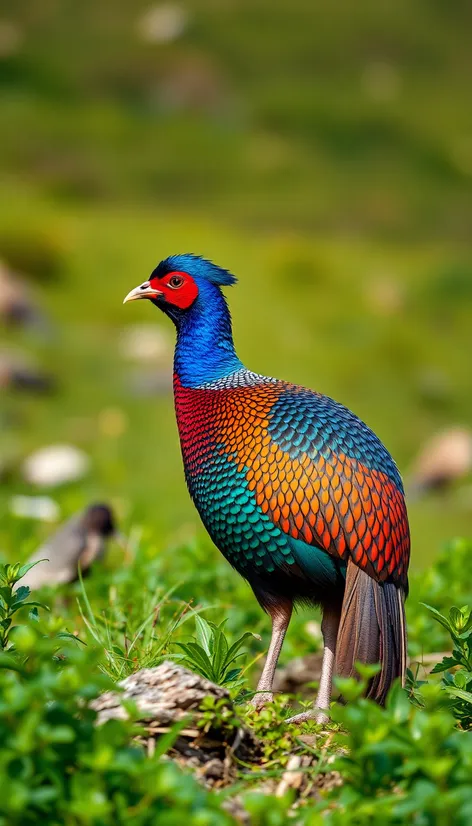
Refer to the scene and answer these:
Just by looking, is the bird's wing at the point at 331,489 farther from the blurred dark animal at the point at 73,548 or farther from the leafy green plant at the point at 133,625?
the blurred dark animal at the point at 73,548

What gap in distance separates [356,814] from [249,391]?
7.86ft

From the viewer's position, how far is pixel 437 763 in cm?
282

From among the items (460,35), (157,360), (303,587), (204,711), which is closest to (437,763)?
(204,711)

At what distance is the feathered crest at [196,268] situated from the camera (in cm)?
529

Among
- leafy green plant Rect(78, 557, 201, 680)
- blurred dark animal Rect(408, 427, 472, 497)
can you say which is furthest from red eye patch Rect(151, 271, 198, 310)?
blurred dark animal Rect(408, 427, 472, 497)

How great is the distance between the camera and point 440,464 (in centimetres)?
1330

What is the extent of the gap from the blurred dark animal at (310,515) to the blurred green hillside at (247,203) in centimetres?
291

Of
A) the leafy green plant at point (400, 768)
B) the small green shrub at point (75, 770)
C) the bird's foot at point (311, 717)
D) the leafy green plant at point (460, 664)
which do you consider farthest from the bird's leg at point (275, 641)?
the small green shrub at point (75, 770)

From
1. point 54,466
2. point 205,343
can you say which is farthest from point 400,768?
point 54,466

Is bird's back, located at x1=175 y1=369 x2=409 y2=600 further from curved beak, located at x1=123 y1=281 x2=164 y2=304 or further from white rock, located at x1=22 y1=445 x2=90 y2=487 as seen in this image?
white rock, located at x1=22 y1=445 x2=90 y2=487

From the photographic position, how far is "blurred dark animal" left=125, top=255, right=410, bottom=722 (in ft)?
14.6

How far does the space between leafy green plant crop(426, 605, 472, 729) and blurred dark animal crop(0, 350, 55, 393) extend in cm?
1062

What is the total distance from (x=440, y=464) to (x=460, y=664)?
934 centimetres

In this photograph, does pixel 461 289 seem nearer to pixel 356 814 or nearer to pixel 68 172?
pixel 68 172
